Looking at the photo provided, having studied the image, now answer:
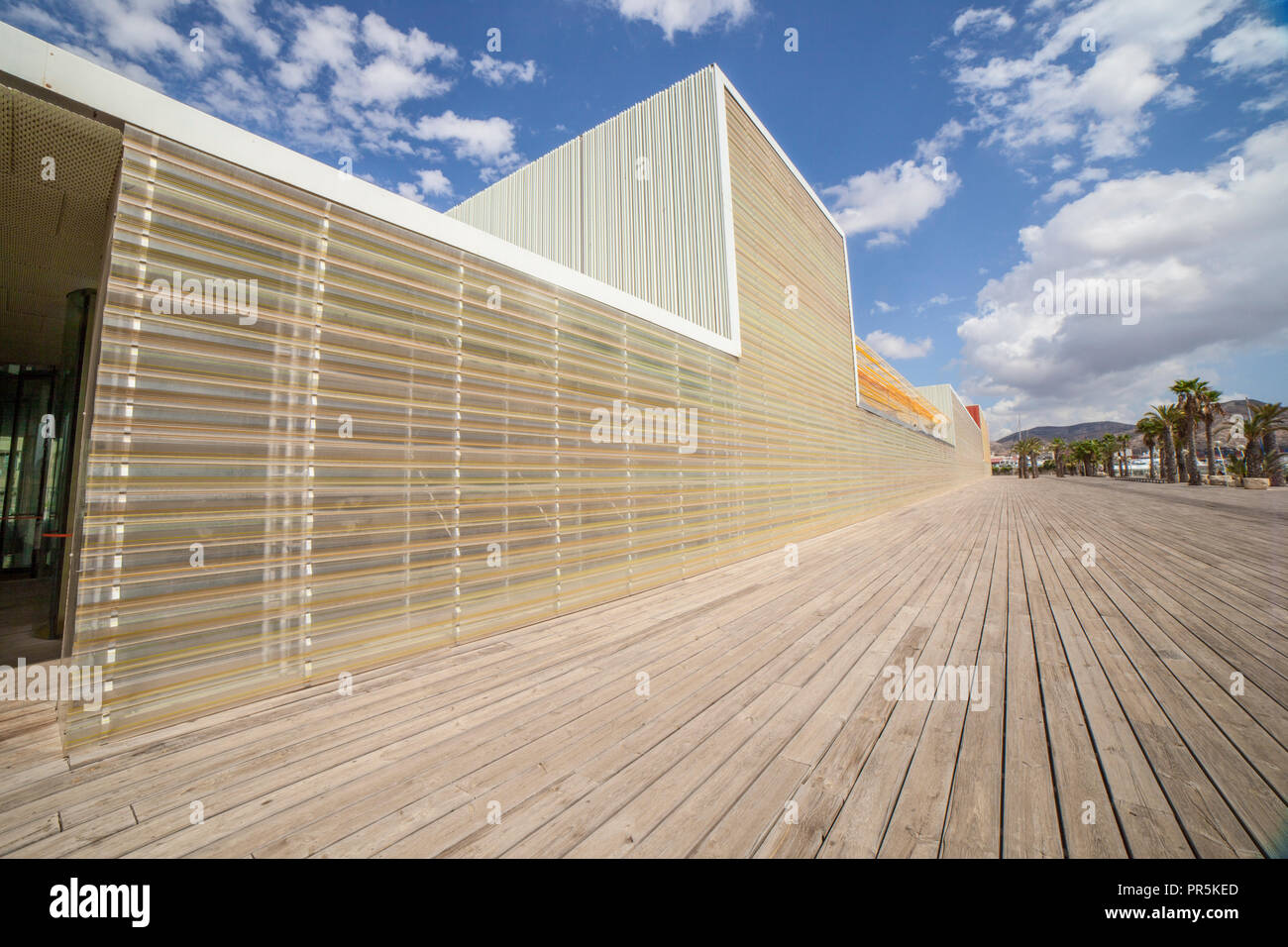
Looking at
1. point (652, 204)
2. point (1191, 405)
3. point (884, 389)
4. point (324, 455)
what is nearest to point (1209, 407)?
point (1191, 405)

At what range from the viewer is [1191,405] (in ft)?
97.1

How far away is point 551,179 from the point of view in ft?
32.9

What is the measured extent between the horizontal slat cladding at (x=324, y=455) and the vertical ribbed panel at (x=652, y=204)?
2741 millimetres

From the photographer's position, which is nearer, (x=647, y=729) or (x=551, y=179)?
(x=647, y=729)

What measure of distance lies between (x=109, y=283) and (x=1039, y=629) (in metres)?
6.30

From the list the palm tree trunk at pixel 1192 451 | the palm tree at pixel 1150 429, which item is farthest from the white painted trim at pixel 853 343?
the palm tree at pixel 1150 429

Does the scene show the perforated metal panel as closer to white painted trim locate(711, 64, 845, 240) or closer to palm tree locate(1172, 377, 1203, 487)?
white painted trim locate(711, 64, 845, 240)

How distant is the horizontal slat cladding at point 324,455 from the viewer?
237 centimetres

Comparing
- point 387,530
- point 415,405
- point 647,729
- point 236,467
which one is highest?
point 415,405

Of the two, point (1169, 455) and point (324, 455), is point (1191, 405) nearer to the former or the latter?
point (1169, 455)

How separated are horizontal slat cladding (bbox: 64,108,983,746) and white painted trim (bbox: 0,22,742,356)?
0.08m

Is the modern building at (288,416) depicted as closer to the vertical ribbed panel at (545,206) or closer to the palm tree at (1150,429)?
the vertical ribbed panel at (545,206)
